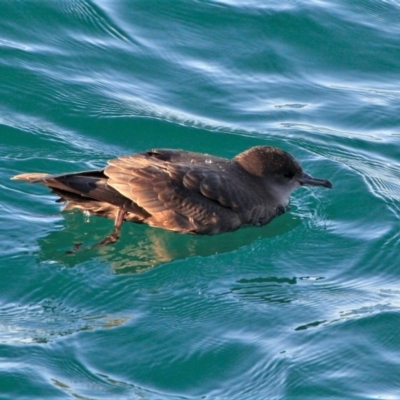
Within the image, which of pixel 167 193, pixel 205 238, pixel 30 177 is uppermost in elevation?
pixel 167 193

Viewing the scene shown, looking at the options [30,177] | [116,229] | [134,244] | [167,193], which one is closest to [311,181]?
[167,193]

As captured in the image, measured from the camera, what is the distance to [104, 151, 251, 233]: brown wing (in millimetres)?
9773

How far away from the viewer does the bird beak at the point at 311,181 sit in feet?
Result: 34.9

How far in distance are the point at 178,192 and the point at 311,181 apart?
5.08 ft

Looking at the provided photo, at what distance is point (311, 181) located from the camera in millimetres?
10688

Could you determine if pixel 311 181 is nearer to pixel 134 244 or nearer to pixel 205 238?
pixel 205 238

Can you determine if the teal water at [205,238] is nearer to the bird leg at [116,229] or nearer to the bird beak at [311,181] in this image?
the bird leg at [116,229]

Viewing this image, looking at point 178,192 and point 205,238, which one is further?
point 205,238

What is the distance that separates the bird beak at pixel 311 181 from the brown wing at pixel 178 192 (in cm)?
89

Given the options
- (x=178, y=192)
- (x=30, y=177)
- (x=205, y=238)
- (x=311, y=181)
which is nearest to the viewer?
(x=30, y=177)

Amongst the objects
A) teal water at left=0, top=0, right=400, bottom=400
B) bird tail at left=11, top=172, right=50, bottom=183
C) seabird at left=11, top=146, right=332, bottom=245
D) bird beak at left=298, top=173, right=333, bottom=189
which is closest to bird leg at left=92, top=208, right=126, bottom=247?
seabird at left=11, top=146, right=332, bottom=245

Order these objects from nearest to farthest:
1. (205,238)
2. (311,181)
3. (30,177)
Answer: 1. (30,177)
2. (205,238)
3. (311,181)

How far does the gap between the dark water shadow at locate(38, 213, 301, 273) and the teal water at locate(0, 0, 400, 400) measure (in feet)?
0.07

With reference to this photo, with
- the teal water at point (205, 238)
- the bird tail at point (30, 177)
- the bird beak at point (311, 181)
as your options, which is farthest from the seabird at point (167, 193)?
the bird beak at point (311, 181)
